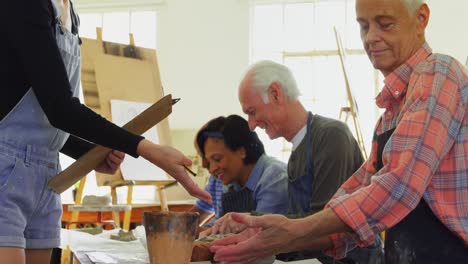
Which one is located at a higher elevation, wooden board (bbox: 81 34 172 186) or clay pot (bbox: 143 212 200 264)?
wooden board (bbox: 81 34 172 186)

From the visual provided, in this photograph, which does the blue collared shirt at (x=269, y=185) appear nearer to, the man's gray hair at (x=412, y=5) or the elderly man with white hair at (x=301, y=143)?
the elderly man with white hair at (x=301, y=143)

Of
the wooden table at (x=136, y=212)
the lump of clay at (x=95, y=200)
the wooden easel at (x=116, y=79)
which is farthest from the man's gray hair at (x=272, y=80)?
the wooden table at (x=136, y=212)

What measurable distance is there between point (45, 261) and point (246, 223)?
1.58 ft

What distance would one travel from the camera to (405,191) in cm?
114

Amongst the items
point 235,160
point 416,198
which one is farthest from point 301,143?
point 416,198

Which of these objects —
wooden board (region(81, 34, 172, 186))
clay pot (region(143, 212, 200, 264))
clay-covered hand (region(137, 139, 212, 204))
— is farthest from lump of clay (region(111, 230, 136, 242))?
wooden board (region(81, 34, 172, 186))

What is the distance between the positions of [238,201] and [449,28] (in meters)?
4.97

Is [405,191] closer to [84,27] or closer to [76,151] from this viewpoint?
[76,151]

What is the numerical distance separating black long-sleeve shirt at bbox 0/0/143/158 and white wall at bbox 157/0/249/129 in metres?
5.83

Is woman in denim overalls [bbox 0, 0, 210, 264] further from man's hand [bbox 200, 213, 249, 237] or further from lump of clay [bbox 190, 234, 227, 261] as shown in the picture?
man's hand [bbox 200, 213, 249, 237]

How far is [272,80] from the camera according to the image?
225 cm

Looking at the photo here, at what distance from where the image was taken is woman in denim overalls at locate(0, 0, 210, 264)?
3.66 ft

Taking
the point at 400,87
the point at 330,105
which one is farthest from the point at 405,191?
the point at 330,105

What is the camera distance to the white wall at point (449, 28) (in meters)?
6.56
